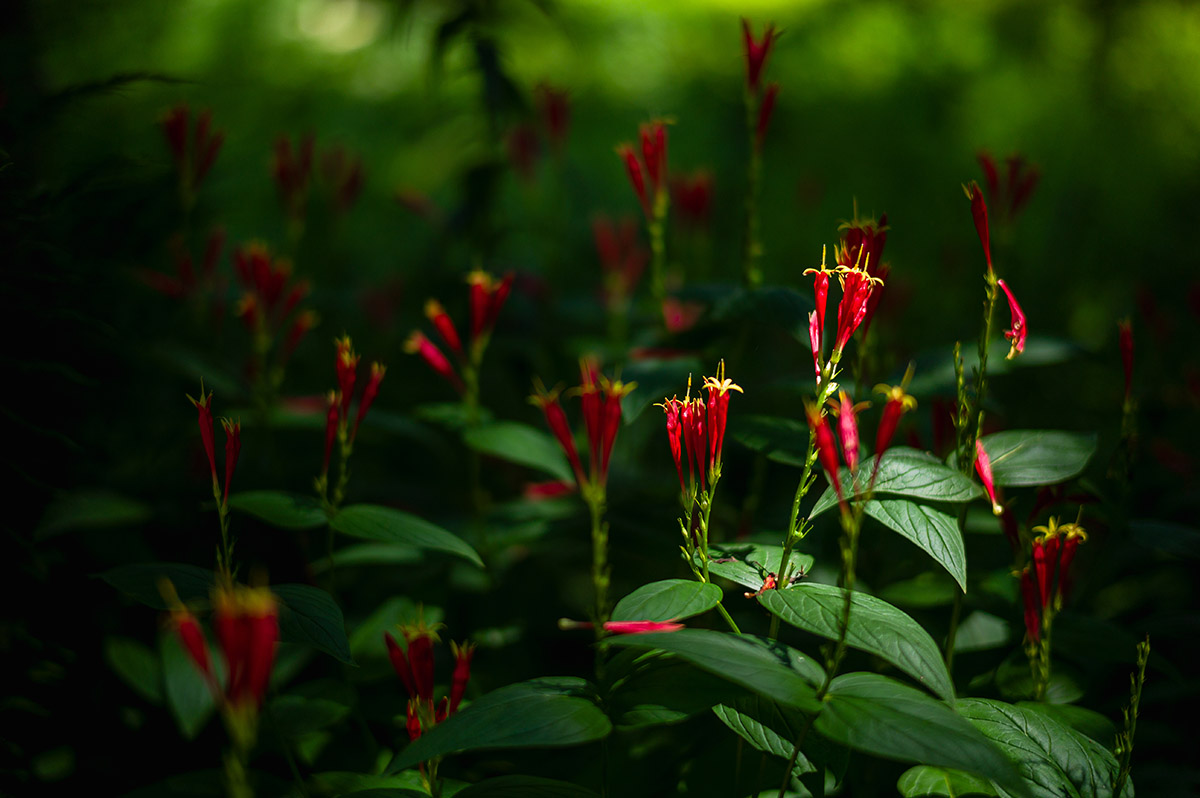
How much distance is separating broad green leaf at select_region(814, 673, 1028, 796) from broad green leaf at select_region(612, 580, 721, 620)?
9 centimetres

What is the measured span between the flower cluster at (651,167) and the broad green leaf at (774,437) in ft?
0.86

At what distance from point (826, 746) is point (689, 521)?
18cm

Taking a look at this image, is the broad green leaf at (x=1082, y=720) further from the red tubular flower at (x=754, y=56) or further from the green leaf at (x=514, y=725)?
the red tubular flower at (x=754, y=56)

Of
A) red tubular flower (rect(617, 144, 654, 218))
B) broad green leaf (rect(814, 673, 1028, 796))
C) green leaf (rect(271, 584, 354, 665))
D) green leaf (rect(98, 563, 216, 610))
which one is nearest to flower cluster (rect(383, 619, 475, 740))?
green leaf (rect(271, 584, 354, 665))

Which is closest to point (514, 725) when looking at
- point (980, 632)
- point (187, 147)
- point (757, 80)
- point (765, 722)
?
point (765, 722)

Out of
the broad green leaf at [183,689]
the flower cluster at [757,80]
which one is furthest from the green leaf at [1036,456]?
the broad green leaf at [183,689]

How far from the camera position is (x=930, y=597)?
2.33 ft

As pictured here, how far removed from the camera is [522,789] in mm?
510

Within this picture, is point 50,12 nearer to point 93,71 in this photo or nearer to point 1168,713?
point 93,71

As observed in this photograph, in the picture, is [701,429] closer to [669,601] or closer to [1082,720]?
[669,601]

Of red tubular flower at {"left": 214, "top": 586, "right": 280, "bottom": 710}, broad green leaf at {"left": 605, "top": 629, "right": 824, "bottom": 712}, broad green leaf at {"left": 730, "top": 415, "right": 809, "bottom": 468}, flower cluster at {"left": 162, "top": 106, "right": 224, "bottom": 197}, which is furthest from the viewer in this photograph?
flower cluster at {"left": 162, "top": 106, "right": 224, "bottom": 197}

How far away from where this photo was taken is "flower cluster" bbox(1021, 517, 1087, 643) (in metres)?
0.58

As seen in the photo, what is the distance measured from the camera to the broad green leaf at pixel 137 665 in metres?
0.84

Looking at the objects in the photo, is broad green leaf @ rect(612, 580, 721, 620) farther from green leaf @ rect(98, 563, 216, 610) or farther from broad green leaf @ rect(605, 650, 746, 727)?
green leaf @ rect(98, 563, 216, 610)
